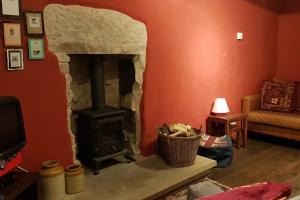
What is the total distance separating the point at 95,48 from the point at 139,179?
3.97ft

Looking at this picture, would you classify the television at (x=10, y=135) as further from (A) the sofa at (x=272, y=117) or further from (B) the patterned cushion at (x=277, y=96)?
(B) the patterned cushion at (x=277, y=96)

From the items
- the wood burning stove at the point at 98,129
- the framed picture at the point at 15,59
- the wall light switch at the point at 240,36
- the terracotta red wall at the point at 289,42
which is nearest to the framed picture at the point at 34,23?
the framed picture at the point at 15,59

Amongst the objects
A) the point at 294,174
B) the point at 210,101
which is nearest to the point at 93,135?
the point at 210,101

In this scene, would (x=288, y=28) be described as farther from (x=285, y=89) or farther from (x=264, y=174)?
(x=264, y=174)

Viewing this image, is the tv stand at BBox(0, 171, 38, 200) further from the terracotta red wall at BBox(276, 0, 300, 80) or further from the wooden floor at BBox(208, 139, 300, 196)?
the terracotta red wall at BBox(276, 0, 300, 80)

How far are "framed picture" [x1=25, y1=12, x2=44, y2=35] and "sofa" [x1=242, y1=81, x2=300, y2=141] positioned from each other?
3150 mm

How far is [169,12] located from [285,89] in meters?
2.30

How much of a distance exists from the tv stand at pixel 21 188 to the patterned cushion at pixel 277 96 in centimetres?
358

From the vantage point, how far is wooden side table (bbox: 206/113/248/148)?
12.5 feet

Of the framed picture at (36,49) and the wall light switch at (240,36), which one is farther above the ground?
the wall light switch at (240,36)

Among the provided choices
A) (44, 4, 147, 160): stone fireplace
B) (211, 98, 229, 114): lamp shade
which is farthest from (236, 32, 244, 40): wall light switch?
(44, 4, 147, 160): stone fireplace

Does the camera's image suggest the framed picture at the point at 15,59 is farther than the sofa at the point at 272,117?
No

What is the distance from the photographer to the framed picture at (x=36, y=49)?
226cm

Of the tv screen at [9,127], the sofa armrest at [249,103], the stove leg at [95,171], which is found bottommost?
the stove leg at [95,171]
